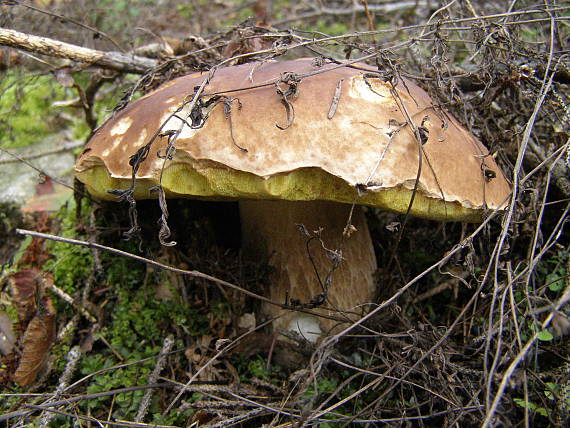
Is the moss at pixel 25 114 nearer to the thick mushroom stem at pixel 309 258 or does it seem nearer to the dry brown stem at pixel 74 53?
the dry brown stem at pixel 74 53

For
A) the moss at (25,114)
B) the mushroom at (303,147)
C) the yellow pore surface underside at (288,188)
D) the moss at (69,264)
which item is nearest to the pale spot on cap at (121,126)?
the mushroom at (303,147)

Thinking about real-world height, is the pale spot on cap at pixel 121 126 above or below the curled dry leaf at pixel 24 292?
above

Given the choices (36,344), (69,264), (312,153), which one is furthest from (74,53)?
(312,153)

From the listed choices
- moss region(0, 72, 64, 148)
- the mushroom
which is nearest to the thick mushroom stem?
the mushroom

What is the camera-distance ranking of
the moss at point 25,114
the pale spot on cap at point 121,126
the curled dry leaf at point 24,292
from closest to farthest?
the pale spot on cap at point 121,126
the curled dry leaf at point 24,292
the moss at point 25,114

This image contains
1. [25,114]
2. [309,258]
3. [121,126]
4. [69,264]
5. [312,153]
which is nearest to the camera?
[312,153]

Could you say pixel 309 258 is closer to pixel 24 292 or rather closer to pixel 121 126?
pixel 121 126
